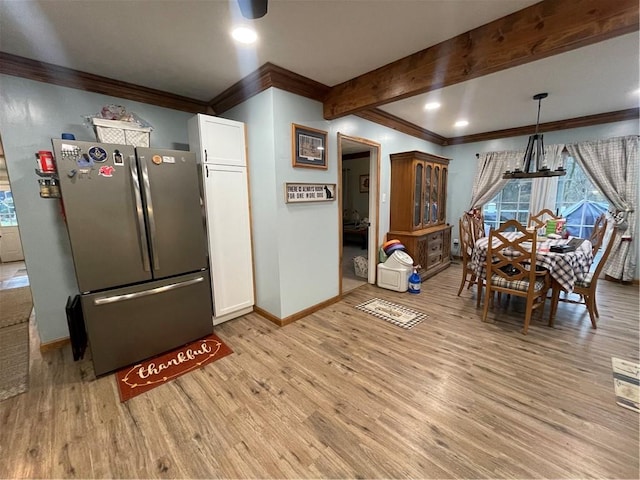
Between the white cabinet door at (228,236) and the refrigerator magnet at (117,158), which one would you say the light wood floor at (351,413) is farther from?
the refrigerator magnet at (117,158)

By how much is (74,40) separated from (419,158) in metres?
3.94

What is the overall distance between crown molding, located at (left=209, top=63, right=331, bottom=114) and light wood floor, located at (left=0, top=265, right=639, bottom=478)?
2.48 meters

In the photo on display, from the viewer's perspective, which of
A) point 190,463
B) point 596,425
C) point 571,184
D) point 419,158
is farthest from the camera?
point 571,184

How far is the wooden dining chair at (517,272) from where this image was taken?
2553 millimetres

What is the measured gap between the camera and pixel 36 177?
2.25m

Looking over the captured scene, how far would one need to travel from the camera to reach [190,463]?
1393mm

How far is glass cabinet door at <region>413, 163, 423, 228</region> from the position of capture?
404cm

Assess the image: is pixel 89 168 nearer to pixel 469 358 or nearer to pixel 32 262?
pixel 32 262

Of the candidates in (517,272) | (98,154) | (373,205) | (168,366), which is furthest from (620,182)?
(98,154)

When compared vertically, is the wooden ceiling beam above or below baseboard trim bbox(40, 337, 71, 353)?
above

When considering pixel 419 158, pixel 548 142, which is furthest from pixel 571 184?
pixel 419 158

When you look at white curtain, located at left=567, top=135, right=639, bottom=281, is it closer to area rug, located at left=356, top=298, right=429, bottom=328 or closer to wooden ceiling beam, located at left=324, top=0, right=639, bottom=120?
area rug, located at left=356, top=298, right=429, bottom=328

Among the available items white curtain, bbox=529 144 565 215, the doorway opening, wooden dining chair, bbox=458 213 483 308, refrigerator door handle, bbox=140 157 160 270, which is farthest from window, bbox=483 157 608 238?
the doorway opening

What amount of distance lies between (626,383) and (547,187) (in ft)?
11.7
